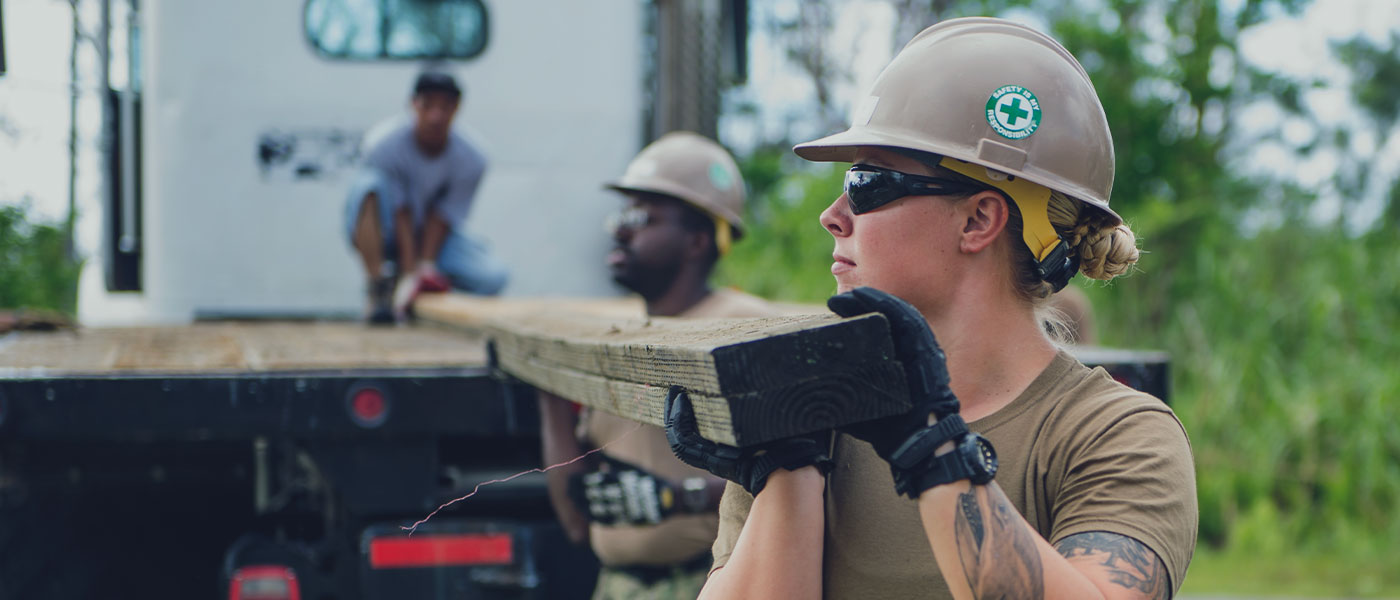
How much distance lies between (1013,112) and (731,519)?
0.58m

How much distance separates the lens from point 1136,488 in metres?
1.36

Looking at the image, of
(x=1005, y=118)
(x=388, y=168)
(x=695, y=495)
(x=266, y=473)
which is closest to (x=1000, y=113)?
(x=1005, y=118)

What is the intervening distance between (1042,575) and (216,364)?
2.08 m

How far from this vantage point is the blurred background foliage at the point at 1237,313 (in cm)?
705

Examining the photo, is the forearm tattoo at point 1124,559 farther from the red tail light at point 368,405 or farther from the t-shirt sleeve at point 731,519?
the red tail light at point 368,405

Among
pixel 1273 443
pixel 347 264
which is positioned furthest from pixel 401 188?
pixel 1273 443

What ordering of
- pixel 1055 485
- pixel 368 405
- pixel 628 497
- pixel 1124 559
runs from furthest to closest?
pixel 368 405 → pixel 628 497 → pixel 1055 485 → pixel 1124 559

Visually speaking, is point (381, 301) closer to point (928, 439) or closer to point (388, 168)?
point (388, 168)

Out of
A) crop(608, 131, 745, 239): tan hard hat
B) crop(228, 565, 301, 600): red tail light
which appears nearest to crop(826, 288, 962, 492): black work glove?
crop(228, 565, 301, 600): red tail light

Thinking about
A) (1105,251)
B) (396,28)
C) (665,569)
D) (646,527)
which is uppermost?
(396,28)

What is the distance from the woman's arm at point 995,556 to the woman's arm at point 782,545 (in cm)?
18

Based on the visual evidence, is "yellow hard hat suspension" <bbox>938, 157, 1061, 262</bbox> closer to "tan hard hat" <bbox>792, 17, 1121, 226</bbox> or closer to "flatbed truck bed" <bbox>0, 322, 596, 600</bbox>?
"tan hard hat" <bbox>792, 17, 1121, 226</bbox>

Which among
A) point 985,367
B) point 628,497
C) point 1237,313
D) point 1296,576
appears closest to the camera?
point 985,367

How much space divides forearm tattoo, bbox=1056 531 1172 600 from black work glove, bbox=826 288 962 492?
0.22 meters
